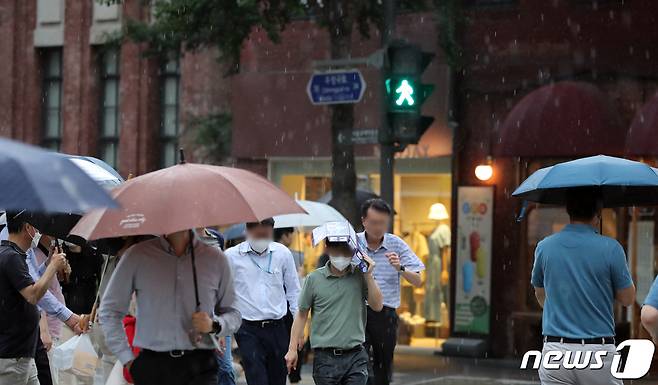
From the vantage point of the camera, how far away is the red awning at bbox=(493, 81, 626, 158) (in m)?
17.7

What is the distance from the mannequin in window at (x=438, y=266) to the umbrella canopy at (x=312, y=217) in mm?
3710

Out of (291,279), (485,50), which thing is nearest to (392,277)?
(291,279)

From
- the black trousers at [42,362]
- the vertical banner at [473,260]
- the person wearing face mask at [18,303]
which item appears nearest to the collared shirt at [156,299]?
the person wearing face mask at [18,303]

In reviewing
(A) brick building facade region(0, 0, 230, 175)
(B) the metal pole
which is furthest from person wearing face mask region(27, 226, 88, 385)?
(A) brick building facade region(0, 0, 230, 175)

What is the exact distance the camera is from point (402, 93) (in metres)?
14.7

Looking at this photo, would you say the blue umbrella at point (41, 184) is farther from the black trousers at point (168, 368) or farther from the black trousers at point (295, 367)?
the black trousers at point (295, 367)

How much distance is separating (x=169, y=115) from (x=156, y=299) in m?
19.4

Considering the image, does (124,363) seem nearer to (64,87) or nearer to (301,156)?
(301,156)

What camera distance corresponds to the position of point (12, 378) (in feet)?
28.9

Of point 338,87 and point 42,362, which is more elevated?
point 338,87

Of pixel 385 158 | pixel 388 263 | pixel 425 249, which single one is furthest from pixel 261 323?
pixel 425 249

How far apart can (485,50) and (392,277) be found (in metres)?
9.69

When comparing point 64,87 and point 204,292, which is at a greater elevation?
point 64,87

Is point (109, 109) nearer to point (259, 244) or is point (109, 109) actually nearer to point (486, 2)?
point (486, 2)
